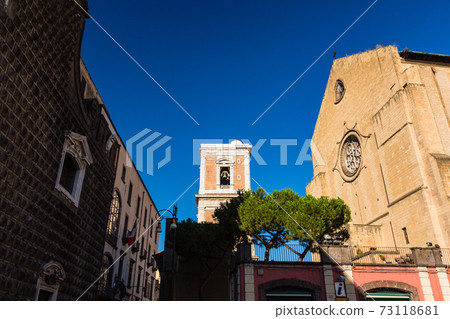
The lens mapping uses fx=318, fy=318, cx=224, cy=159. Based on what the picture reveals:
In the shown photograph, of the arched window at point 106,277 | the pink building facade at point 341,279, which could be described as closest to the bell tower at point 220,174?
the arched window at point 106,277

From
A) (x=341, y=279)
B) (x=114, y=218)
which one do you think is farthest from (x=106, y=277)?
(x=341, y=279)

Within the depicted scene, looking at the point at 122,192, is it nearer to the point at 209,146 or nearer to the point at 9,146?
the point at 9,146

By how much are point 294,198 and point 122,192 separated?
36.4 ft

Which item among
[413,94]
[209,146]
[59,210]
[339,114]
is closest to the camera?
[59,210]

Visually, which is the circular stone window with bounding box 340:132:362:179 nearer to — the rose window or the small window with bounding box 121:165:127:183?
the rose window

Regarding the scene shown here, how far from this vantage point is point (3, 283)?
7316 mm

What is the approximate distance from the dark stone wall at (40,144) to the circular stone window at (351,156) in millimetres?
22467

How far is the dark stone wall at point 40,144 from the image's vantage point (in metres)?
7.56

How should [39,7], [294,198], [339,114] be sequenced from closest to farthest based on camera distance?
[39,7] → [294,198] → [339,114]

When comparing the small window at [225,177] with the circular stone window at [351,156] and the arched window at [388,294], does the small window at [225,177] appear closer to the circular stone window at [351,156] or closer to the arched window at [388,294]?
the circular stone window at [351,156]

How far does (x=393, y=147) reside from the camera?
22.4m

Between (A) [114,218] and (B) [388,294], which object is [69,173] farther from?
(B) [388,294]

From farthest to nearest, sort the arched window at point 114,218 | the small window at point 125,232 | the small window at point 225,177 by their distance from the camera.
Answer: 1. the small window at point 225,177
2. the small window at point 125,232
3. the arched window at point 114,218

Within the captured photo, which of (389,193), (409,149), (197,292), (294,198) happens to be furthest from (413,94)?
(197,292)
